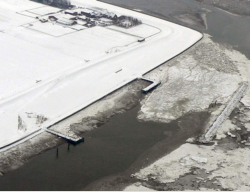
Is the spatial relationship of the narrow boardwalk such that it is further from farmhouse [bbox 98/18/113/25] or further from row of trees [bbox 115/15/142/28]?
farmhouse [bbox 98/18/113/25]

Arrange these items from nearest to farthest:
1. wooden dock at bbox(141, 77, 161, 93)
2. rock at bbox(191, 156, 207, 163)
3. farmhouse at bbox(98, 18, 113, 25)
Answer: rock at bbox(191, 156, 207, 163)
wooden dock at bbox(141, 77, 161, 93)
farmhouse at bbox(98, 18, 113, 25)

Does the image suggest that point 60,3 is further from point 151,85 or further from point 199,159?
point 199,159

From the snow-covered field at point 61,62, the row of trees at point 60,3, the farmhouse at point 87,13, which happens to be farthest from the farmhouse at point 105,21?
the row of trees at point 60,3

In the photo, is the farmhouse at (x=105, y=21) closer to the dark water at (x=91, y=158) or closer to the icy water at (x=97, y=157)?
the icy water at (x=97, y=157)

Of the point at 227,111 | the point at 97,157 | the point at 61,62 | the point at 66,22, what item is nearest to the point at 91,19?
the point at 66,22

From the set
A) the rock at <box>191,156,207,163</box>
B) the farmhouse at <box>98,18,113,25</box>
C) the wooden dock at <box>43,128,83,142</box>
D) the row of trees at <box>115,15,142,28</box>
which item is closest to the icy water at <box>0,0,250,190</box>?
the wooden dock at <box>43,128,83,142</box>

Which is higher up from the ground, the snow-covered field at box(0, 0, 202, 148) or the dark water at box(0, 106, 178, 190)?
the snow-covered field at box(0, 0, 202, 148)
